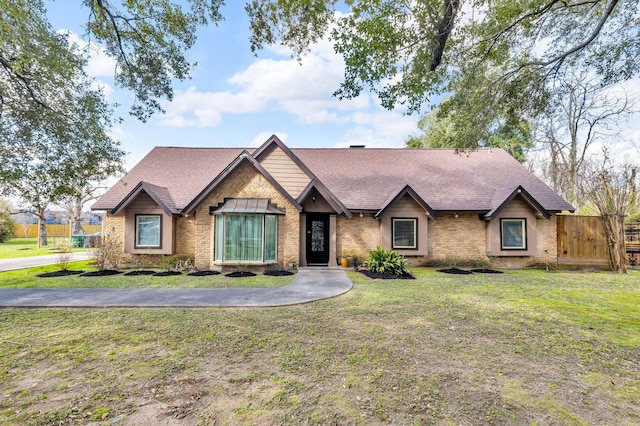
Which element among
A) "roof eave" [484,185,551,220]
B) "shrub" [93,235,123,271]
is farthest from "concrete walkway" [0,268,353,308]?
"roof eave" [484,185,551,220]

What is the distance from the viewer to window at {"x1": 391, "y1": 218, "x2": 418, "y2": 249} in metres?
14.1

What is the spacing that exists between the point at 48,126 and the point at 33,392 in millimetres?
9335

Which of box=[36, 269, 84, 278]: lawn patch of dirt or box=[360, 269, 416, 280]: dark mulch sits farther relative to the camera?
box=[360, 269, 416, 280]: dark mulch

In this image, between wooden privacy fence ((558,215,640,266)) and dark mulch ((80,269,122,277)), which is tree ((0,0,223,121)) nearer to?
dark mulch ((80,269,122,277))

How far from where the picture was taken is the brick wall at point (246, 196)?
42.1 feet

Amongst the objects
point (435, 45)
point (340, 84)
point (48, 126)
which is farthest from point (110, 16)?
point (435, 45)

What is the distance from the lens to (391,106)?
910 cm

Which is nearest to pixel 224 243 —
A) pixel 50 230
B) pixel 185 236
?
pixel 185 236

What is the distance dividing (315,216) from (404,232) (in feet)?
14.1

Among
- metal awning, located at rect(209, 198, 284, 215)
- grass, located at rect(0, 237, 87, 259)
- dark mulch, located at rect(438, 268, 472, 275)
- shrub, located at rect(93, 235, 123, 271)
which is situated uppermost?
metal awning, located at rect(209, 198, 284, 215)

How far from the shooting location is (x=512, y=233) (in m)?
14.1

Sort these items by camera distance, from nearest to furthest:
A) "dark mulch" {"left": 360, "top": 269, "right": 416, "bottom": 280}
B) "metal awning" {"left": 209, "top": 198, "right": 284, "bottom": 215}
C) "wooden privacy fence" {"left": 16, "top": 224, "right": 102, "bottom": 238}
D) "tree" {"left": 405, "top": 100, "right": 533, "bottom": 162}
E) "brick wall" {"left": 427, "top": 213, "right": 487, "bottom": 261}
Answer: "tree" {"left": 405, "top": 100, "right": 533, "bottom": 162} < "dark mulch" {"left": 360, "top": 269, "right": 416, "bottom": 280} < "metal awning" {"left": 209, "top": 198, "right": 284, "bottom": 215} < "brick wall" {"left": 427, "top": 213, "right": 487, "bottom": 261} < "wooden privacy fence" {"left": 16, "top": 224, "right": 102, "bottom": 238}

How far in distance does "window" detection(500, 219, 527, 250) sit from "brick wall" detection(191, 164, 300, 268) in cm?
968

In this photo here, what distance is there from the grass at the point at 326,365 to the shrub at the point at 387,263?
4611mm
